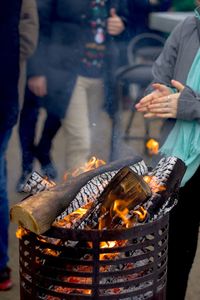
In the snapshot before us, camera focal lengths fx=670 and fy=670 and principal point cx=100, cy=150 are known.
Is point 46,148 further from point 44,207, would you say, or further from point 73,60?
point 44,207

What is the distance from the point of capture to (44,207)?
8.19 ft

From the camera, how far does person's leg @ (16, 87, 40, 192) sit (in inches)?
220

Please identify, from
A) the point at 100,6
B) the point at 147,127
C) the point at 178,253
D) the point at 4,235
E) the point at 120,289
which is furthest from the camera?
the point at 147,127

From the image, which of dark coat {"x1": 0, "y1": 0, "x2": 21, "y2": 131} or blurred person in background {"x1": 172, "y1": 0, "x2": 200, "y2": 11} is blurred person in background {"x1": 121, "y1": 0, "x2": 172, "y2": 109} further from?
dark coat {"x1": 0, "y1": 0, "x2": 21, "y2": 131}

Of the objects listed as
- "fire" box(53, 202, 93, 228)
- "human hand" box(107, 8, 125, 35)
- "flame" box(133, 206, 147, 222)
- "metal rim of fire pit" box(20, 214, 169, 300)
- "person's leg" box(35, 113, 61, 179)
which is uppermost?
"human hand" box(107, 8, 125, 35)

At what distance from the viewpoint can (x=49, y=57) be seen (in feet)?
17.6

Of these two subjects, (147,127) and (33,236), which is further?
(147,127)

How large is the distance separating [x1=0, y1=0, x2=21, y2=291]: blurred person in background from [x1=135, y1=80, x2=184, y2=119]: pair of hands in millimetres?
944

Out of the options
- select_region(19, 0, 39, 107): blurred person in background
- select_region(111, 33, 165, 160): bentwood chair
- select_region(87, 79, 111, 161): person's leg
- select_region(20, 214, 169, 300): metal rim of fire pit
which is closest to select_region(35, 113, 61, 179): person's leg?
select_region(87, 79, 111, 161): person's leg

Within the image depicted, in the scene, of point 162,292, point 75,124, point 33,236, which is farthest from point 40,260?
point 75,124

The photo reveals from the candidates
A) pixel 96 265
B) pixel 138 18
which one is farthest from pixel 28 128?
pixel 96 265

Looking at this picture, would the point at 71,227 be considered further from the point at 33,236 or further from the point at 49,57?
the point at 49,57

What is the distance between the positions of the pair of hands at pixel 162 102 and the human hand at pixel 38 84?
6.13 ft

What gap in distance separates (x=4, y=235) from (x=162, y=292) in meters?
1.58
